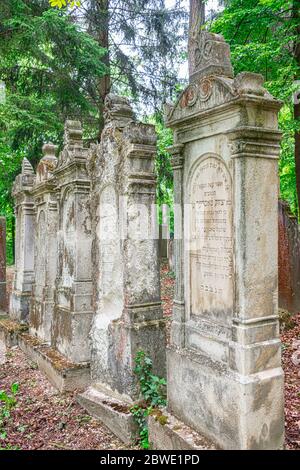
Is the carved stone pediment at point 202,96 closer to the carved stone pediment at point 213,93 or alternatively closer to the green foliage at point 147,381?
the carved stone pediment at point 213,93

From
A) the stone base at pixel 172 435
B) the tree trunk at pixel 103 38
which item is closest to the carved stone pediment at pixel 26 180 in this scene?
the tree trunk at pixel 103 38

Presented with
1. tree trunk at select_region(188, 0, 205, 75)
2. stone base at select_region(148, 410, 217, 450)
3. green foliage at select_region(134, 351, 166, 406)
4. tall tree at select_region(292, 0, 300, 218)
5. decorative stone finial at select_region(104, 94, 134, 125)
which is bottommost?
stone base at select_region(148, 410, 217, 450)

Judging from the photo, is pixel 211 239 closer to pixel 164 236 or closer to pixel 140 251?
pixel 140 251

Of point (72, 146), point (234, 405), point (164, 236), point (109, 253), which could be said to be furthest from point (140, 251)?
point (164, 236)

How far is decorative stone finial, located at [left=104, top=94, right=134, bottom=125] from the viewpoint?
4.68m

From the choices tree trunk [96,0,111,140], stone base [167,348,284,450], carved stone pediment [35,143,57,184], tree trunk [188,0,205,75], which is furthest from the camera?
tree trunk [96,0,111,140]

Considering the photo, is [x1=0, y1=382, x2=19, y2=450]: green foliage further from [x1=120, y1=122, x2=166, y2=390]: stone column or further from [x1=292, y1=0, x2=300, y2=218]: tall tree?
[x1=292, y1=0, x2=300, y2=218]: tall tree

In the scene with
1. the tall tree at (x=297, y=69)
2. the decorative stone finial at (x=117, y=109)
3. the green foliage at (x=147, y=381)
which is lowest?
the green foliage at (x=147, y=381)

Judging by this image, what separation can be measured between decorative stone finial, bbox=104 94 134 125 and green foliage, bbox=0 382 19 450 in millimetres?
3670

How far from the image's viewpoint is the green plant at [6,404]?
446 centimetres

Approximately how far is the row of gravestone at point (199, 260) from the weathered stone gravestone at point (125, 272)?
1 cm

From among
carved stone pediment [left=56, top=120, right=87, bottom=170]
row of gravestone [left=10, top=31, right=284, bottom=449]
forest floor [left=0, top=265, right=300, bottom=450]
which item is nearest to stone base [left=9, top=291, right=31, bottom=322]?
forest floor [left=0, top=265, right=300, bottom=450]

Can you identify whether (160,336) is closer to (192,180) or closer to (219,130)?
(192,180)

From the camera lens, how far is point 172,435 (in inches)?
136
